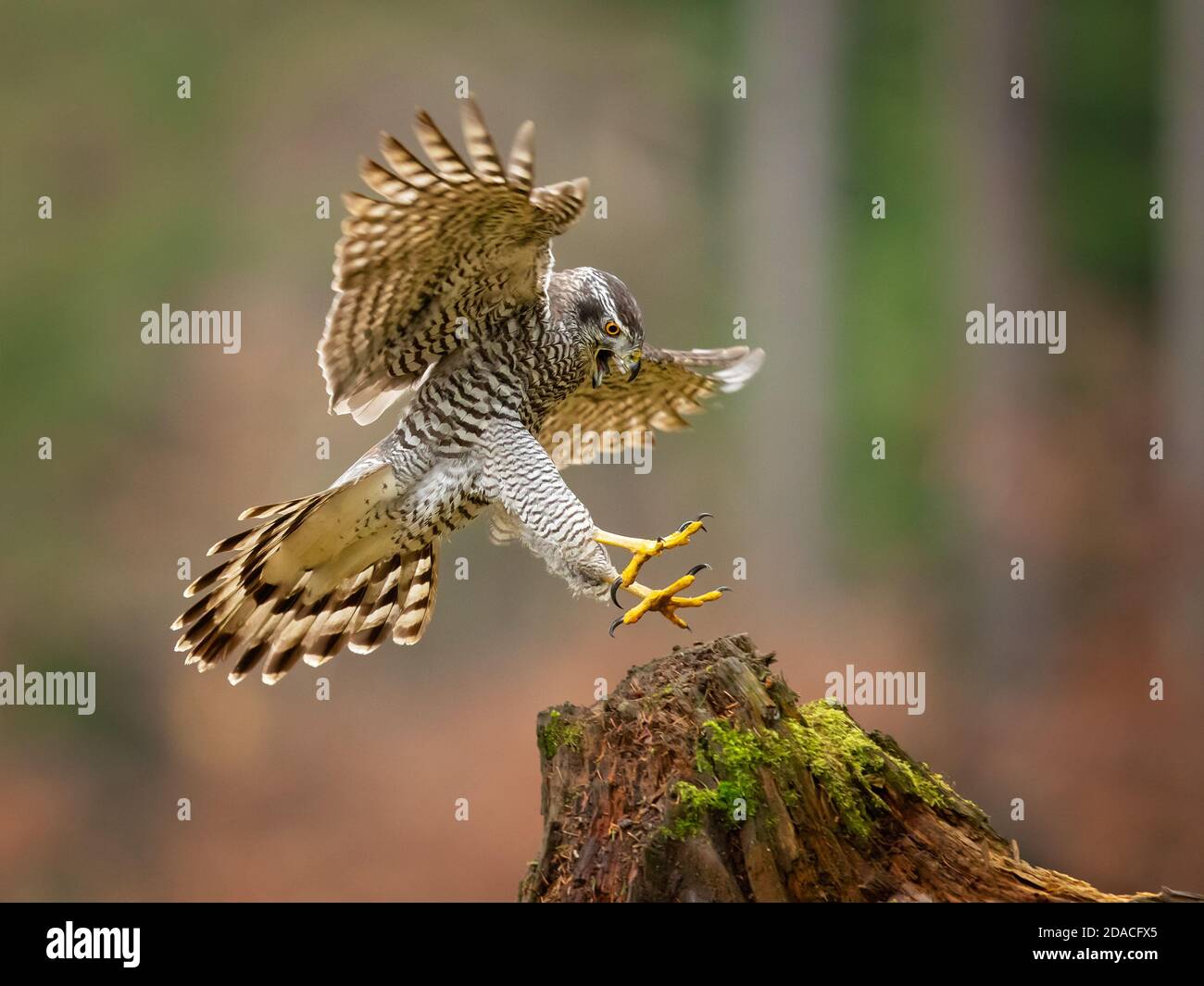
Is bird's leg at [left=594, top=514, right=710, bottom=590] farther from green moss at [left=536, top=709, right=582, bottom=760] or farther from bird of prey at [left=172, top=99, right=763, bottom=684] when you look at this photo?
green moss at [left=536, top=709, right=582, bottom=760]

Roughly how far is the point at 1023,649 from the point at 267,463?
5.43 meters

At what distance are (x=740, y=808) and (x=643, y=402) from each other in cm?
246

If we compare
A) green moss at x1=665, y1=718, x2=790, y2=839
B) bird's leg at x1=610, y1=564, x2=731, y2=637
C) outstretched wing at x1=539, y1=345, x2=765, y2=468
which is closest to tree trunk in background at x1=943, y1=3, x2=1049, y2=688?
outstretched wing at x1=539, y1=345, x2=765, y2=468

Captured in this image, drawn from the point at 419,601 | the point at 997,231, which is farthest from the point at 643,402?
the point at 997,231

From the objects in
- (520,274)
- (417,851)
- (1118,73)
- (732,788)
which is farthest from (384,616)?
(1118,73)

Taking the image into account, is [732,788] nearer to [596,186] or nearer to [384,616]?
[384,616]

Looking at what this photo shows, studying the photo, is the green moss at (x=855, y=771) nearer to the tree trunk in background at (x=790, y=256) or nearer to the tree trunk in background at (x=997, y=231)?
the tree trunk in background at (x=790, y=256)

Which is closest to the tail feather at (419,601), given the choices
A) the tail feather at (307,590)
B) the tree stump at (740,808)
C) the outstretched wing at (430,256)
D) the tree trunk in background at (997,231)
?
the tail feather at (307,590)

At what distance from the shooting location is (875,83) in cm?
876

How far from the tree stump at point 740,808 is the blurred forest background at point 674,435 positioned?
418 centimetres

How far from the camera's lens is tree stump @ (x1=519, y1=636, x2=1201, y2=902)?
2797 mm

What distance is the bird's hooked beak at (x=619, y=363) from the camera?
13.5 feet

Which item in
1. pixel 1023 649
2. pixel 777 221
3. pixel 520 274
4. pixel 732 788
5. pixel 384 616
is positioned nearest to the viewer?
pixel 732 788

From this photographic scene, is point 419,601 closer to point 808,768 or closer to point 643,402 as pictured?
point 643,402
